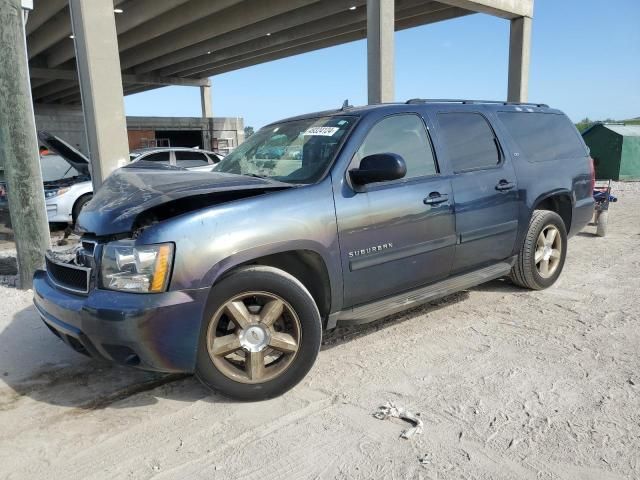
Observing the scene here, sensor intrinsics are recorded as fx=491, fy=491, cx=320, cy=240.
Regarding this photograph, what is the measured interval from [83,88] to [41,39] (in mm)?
15502

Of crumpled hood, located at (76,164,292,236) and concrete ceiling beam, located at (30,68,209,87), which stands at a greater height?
concrete ceiling beam, located at (30,68,209,87)

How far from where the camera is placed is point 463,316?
13.9 feet

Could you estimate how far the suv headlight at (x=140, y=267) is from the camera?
2543 millimetres

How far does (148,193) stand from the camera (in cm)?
288

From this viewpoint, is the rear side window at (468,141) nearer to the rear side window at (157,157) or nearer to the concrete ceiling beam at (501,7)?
the rear side window at (157,157)

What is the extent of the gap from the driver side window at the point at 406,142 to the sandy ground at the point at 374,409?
1.30 meters

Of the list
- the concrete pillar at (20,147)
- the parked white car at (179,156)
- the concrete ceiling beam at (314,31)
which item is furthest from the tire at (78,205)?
the concrete ceiling beam at (314,31)

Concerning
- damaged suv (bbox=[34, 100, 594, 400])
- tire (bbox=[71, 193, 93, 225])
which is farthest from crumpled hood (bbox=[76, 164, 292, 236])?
tire (bbox=[71, 193, 93, 225])

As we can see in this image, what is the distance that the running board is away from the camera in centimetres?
331

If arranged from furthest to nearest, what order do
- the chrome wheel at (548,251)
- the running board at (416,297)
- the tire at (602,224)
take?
the tire at (602,224) → the chrome wheel at (548,251) → the running board at (416,297)

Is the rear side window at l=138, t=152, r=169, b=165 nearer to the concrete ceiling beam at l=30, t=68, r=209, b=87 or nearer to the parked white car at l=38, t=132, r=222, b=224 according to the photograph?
the parked white car at l=38, t=132, r=222, b=224

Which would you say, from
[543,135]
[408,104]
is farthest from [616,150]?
[408,104]

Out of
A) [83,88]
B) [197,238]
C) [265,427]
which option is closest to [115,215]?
[197,238]

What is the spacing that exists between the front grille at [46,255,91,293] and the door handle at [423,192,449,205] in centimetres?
228
